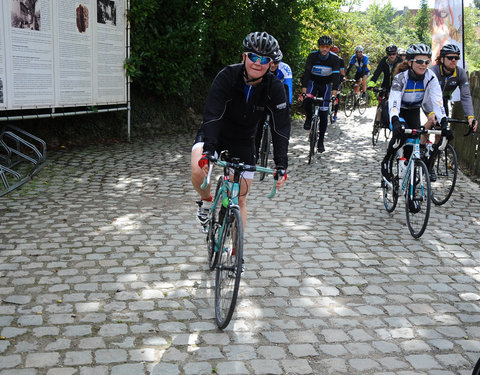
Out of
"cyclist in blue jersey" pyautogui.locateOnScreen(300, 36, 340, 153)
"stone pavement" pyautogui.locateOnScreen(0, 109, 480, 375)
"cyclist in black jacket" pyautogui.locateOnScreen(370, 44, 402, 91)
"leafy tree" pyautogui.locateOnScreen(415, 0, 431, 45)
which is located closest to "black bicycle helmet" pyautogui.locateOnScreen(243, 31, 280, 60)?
"stone pavement" pyautogui.locateOnScreen(0, 109, 480, 375)

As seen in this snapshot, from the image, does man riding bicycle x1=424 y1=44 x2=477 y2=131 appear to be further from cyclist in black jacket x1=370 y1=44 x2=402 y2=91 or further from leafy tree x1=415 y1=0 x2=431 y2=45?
leafy tree x1=415 y1=0 x2=431 y2=45

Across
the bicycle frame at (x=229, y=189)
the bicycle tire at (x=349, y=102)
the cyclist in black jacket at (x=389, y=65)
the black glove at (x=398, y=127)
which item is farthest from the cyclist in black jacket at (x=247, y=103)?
the bicycle tire at (x=349, y=102)

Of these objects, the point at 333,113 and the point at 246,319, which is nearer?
the point at 246,319

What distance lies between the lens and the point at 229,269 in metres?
4.14

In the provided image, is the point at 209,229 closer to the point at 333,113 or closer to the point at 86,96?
the point at 86,96

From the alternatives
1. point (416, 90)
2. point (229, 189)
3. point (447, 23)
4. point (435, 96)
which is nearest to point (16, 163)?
point (229, 189)

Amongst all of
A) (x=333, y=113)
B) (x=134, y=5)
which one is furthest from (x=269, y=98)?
(x=333, y=113)

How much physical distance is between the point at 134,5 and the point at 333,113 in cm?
770

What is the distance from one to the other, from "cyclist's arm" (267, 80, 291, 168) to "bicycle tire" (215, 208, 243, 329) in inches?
27.2

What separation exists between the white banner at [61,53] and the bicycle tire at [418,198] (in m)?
6.16

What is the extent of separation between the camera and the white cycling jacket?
23.4ft

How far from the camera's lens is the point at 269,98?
4586mm

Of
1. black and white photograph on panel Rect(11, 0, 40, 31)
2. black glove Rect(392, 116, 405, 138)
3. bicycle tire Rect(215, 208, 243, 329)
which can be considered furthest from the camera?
black and white photograph on panel Rect(11, 0, 40, 31)

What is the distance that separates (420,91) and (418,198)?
1.49 metres
